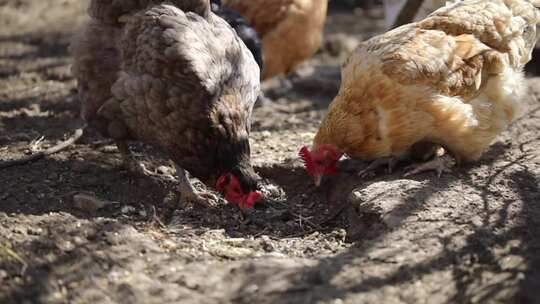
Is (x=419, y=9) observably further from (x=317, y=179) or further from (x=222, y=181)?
(x=222, y=181)

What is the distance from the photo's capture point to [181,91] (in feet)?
11.3

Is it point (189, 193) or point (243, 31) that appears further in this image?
point (243, 31)

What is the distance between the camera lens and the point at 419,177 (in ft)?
12.0

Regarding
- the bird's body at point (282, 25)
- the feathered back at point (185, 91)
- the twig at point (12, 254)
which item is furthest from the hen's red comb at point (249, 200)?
the bird's body at point (282, 25)

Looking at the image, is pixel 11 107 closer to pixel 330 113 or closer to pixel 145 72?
pixel 145 72

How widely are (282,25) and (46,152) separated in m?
→ 2.31

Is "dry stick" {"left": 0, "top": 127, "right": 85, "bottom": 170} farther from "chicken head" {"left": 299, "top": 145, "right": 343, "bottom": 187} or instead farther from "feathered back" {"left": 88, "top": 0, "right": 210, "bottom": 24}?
"chicken head" {"left": 299, "top": 145, "right": 343, "bottom": 187}

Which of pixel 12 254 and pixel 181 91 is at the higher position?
pixel 181 91

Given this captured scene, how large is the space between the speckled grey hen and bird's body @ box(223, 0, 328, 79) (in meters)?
1.68

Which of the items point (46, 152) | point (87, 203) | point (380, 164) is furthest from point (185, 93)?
point (380, 164)

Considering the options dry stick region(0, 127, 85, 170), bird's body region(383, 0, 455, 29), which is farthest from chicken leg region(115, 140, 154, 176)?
bird's body region(383, 0, 455, 29)

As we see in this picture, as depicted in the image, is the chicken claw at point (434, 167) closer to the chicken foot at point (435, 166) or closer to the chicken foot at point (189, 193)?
the chicken foot at point (435, 166)

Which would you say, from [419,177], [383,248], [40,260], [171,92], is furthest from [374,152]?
[40,260]

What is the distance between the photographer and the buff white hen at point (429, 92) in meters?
3.61
